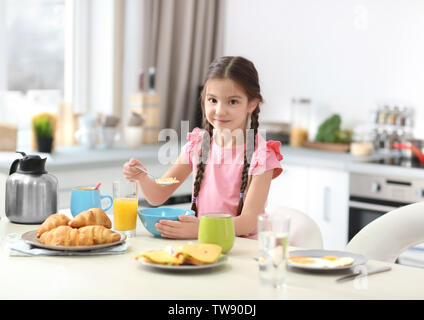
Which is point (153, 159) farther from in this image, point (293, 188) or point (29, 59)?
point (29, 59)

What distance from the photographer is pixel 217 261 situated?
148 cm

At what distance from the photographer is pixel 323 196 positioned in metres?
3.41

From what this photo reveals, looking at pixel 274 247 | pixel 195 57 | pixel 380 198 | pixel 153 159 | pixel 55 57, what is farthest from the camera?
pixel 195 57

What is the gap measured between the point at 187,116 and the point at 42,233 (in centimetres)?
265

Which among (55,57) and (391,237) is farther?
(55,57)

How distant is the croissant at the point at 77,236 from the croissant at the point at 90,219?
0.20 ft

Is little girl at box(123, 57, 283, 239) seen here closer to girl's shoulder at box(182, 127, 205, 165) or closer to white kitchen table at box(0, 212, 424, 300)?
girl's shoulder at box(182, 127, 205, 165)

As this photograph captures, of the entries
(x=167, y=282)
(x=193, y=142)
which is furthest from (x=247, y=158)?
(x=167, y=282)

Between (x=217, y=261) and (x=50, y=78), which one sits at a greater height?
(x=50, y=78)

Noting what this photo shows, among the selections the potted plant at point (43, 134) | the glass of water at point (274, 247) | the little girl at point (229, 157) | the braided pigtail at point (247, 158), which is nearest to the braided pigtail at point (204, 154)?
the little girl at point (229, 157)

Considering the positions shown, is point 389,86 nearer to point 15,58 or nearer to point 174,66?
point 174,66

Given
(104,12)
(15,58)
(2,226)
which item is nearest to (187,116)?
(104,12)

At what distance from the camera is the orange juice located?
5.82 feet

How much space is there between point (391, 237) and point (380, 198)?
4.38 feet
